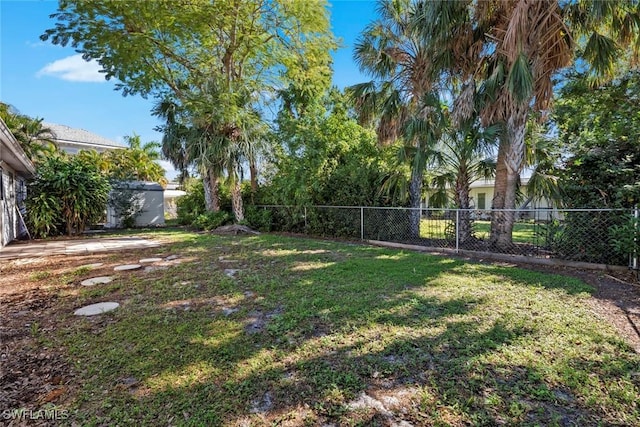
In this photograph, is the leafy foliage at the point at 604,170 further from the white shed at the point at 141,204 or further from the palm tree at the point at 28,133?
the palm tree at the point at 28,133

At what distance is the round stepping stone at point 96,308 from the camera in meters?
3.53

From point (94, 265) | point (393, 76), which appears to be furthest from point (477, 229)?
point (94, 265)

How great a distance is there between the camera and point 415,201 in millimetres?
8961

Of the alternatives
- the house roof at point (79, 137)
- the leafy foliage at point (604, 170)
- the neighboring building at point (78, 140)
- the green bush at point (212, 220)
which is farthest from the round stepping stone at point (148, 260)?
the house roof at point (79, 137)

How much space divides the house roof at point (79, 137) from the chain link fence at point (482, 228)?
1888 cm

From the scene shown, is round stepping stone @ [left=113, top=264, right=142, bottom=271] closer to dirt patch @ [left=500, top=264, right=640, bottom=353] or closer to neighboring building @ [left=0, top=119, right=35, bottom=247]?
neighboring building @ [left=0, top=119, right=35, bottom=247]

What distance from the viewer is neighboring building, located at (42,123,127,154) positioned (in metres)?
21.7

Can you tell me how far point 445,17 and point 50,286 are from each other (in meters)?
8.80

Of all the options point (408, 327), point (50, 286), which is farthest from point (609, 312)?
point (50, 286)

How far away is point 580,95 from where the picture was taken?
902 centimetres

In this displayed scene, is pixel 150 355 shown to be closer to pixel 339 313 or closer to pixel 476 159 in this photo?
pixel 339 313

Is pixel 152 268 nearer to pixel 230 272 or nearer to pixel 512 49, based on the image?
pixel 230 272

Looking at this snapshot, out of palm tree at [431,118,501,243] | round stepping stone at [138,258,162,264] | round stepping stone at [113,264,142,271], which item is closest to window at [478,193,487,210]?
palm tree at [431,118,501,243]

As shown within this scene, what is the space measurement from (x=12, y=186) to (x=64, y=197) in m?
1.32
